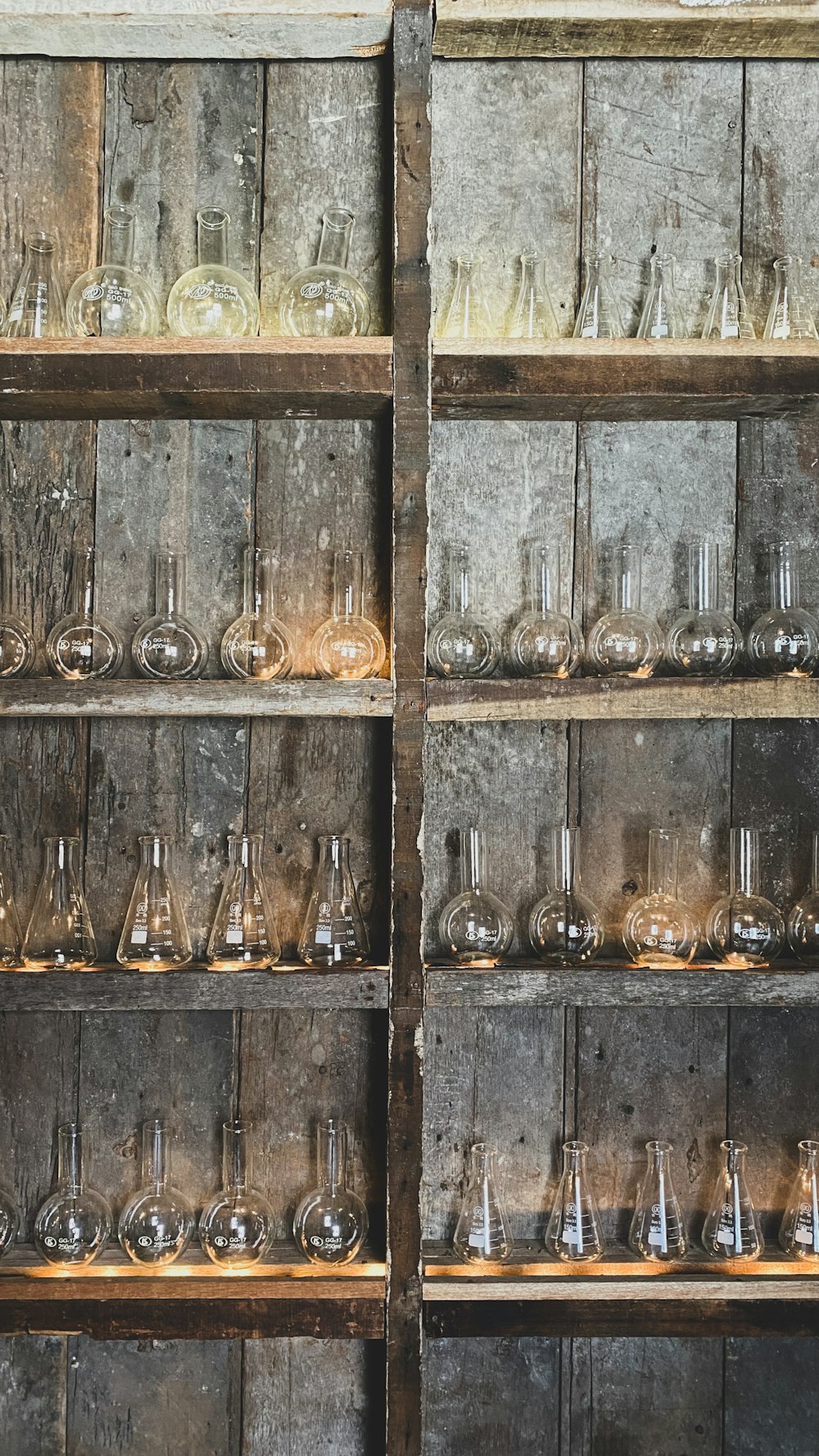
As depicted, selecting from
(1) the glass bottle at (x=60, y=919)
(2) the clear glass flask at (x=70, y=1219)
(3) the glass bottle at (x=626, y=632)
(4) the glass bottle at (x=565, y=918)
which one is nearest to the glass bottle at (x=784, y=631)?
(3) the glass bottle at (x=626, y=632)

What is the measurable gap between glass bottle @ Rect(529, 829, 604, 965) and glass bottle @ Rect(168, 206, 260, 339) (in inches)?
36.2

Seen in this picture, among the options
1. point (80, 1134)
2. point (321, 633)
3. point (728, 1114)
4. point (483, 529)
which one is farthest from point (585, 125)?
point (80, 1134)

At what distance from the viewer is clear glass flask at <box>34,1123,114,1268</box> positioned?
1593mm

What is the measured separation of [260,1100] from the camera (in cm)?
177

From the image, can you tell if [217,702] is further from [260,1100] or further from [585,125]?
[585,125]

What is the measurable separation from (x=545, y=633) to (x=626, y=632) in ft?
0.40

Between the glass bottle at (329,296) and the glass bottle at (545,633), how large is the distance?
46 centimetres

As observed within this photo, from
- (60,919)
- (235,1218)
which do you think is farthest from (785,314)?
(235,1218)

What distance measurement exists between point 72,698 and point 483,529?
71cm

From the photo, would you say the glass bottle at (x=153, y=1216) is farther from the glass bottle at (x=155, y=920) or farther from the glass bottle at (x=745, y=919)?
the glass bottle at (x=745, y=919)

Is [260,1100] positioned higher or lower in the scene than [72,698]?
lower

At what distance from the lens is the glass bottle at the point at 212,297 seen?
1651 mm

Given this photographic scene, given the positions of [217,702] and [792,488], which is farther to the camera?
[792,488]

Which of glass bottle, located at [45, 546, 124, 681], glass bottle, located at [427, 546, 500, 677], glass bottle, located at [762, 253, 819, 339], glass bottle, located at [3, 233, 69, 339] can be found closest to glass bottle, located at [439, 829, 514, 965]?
glass bottle, located at [427, 546, 500, 677]
